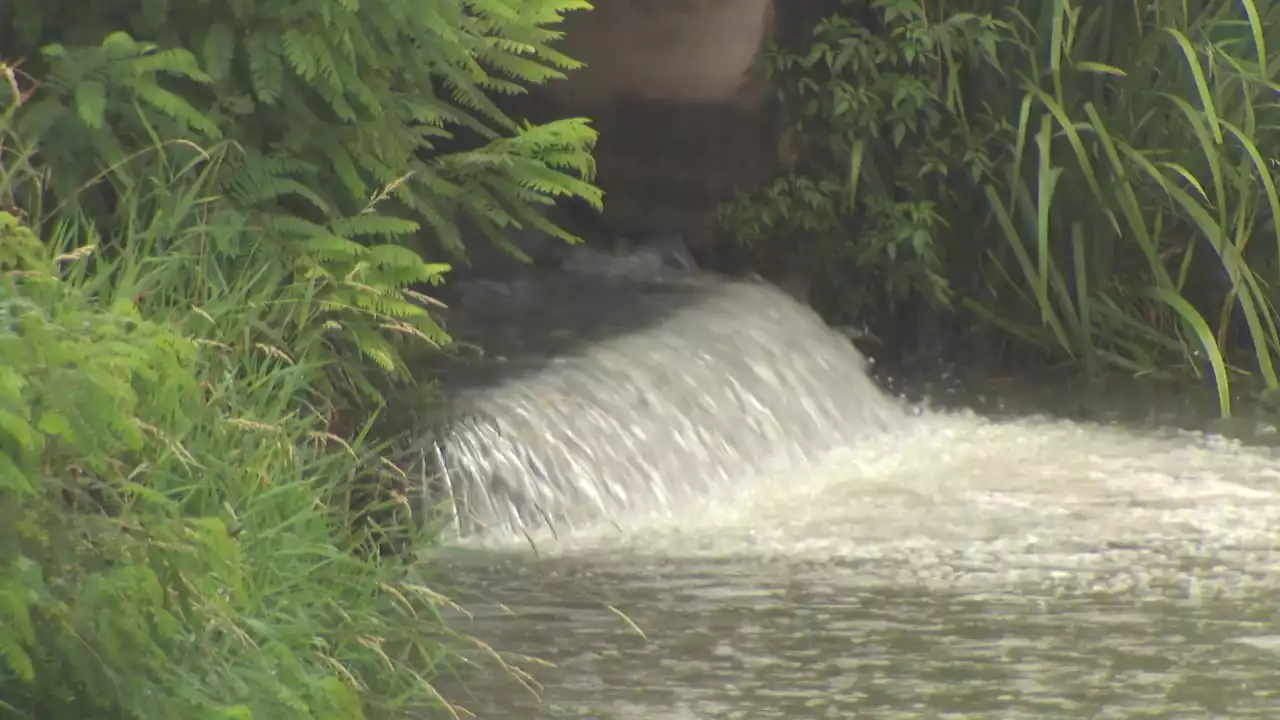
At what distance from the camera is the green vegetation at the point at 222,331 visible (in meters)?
2.66

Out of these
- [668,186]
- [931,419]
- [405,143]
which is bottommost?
[931,419]

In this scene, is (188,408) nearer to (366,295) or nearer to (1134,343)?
(366,295)

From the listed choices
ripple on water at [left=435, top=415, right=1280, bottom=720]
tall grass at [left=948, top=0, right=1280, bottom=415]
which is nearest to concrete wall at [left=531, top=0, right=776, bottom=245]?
tall grass at [left=948, top=0, right=1280, bottom=415]

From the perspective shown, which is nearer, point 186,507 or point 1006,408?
point 186,507

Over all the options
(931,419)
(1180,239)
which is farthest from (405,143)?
(1180,239)

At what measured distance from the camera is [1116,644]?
13.3 feet

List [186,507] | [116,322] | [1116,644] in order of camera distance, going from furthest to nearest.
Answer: [1116,644], [186,507], [116,322]

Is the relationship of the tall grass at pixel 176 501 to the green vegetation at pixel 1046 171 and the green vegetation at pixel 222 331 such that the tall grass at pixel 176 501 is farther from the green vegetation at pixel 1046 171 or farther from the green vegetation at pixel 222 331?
the green vegetation at pixel 1046 171

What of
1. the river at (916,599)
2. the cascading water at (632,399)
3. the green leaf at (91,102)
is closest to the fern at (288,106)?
the green leaf at (91,102)

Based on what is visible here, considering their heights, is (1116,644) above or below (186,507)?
below

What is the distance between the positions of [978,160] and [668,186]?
4.21 feet

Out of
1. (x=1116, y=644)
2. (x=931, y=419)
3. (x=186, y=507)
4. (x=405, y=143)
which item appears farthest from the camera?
(x=931, y=419)

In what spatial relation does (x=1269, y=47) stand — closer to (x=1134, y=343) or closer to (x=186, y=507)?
(x=1134, y=343)

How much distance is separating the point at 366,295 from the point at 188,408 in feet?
2.96
